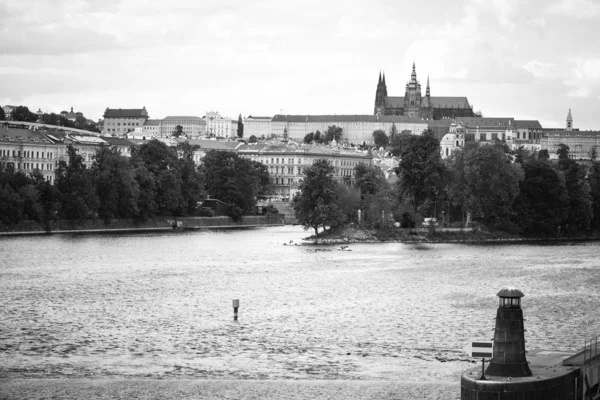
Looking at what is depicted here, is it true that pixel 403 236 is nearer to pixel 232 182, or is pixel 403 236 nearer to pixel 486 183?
pixel 486 183

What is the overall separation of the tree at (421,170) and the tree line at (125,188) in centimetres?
2716

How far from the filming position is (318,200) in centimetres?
10700

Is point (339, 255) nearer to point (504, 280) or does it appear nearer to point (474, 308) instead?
point (504, 280)

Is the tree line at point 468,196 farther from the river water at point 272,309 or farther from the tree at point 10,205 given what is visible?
the tree at point 10,205

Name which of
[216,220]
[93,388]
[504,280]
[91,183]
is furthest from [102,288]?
[216,220]

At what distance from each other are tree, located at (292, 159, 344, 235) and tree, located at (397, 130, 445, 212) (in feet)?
39.1

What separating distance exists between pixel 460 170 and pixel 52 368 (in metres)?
86.3

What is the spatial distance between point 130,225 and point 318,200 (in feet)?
90.5

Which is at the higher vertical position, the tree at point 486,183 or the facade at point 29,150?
the facade at point 29,150

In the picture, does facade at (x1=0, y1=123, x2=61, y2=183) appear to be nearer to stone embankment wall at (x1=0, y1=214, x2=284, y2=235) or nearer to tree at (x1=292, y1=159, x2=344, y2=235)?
stone embankment wall at (x1=0, y1=214, x2=284, y2=235)

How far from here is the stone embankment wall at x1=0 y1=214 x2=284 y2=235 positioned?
368 ft

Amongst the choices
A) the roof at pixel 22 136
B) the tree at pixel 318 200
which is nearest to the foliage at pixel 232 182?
the roof at pixel 22 136

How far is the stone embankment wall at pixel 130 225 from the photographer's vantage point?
11219 centimetres

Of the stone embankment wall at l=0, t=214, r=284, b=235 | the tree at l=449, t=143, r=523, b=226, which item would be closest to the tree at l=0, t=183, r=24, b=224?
the stone embankment wall at l=0, t=214, r=284, b=235
